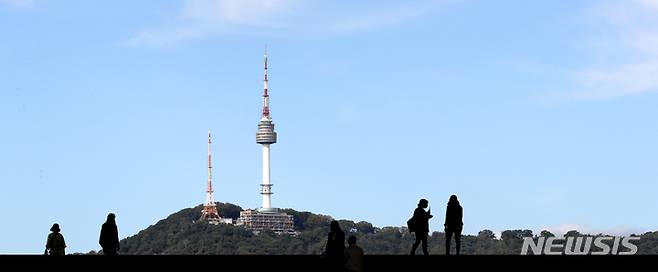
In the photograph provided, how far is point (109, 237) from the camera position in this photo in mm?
32406

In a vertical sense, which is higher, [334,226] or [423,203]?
[423,203]

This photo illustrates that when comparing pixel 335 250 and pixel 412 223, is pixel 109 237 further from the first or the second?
pixel 335 250

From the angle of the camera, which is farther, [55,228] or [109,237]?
[109,237]

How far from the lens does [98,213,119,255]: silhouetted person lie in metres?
32.3
